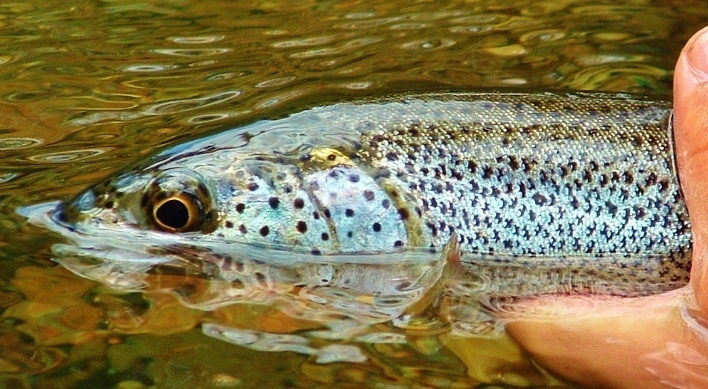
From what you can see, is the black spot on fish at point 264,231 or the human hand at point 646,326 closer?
the human hand at point 646,326

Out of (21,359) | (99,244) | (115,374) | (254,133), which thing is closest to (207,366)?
(115,374)

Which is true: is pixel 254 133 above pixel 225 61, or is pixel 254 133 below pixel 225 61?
below

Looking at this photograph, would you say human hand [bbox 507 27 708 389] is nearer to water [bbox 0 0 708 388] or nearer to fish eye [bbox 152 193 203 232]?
water [bbox 0 0 708 388]

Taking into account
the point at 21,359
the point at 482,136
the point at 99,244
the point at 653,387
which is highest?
the point at 482,136

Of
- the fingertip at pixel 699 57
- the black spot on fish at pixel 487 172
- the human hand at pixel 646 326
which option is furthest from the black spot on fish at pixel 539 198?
the fingertip at pixel 699 57

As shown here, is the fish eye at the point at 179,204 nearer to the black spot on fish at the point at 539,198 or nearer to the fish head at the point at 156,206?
the fish head at the point at 156,206

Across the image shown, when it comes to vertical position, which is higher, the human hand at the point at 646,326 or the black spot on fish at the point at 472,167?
the black spot on fish at the point at 472,167

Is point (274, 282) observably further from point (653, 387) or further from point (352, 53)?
point (352, 53)
